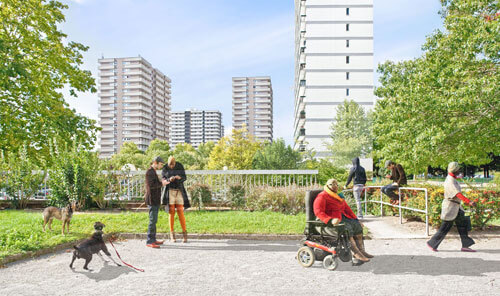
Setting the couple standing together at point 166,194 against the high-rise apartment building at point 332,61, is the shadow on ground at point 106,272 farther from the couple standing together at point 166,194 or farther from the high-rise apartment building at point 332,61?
the high-rise apartment building at point 332,61

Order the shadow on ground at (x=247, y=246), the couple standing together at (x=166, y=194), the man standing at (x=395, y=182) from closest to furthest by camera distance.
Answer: the shadow on ground at (x=247, y=246), the couple standing together at (x=166, y=194), the man standing at (x=395, y=182)

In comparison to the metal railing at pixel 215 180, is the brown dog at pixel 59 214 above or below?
below

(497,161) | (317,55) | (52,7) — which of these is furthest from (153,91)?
(52,7)

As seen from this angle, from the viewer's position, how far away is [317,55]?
60.3m

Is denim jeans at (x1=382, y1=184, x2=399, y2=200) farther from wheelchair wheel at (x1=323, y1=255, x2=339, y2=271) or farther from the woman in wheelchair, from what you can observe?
wheelchair wheel at (x1=323, y1=255, x2=339, y2=271)

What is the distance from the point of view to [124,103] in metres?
142

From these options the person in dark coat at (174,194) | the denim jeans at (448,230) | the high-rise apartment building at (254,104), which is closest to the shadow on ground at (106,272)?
the person in dark coat at (174,194)

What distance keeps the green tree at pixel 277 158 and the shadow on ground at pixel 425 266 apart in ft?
42.8

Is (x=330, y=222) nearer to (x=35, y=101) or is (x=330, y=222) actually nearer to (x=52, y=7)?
(x=35, y=101)

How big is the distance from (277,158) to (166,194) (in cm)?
1220

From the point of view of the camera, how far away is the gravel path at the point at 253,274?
15.7 ft

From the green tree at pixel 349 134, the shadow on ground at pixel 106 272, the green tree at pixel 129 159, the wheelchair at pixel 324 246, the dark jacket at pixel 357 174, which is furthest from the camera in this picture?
the green tree at pixel 349 134

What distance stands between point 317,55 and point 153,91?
107 m

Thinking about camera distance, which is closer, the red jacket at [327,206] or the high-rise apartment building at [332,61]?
the red jacket at [327,206]
